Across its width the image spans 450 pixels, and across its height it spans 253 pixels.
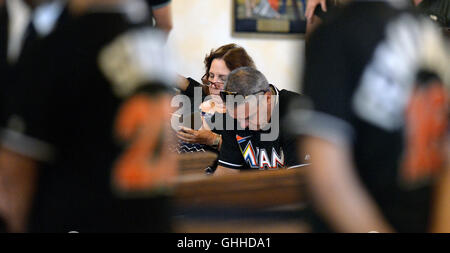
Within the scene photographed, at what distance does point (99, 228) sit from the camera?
0.88 m

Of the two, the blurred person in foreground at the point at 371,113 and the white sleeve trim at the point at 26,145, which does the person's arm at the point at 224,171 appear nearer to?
the blurred person in foreground at the point at 371,113

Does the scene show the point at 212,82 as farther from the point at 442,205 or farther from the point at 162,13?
the point at 442,205

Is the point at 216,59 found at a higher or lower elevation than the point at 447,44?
higher

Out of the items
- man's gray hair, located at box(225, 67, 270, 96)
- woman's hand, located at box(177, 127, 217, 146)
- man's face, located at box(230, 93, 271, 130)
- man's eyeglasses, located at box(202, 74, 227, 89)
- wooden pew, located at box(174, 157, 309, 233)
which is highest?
man's eyeglasses, located at box(202, 74, 227, 89)

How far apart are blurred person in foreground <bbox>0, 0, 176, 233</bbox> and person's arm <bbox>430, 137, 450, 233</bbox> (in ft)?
1.92

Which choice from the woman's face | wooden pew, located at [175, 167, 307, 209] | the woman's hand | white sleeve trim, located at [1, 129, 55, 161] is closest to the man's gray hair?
the woman's face

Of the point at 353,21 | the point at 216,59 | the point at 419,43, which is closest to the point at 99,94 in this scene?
the point at 353,21

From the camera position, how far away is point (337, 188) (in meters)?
0.92

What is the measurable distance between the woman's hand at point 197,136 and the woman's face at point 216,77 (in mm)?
167

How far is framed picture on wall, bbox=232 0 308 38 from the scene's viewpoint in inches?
75.6

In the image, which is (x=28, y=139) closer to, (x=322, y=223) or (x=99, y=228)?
(x=99, y=228)

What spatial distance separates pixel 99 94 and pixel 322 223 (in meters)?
0.45

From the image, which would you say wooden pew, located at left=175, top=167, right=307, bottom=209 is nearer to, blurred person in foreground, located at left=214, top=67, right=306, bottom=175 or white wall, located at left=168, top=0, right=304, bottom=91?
blurred person in foreground, located at left=214, top=67, right=306, bottom=175

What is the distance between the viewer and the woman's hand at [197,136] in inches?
86.4
